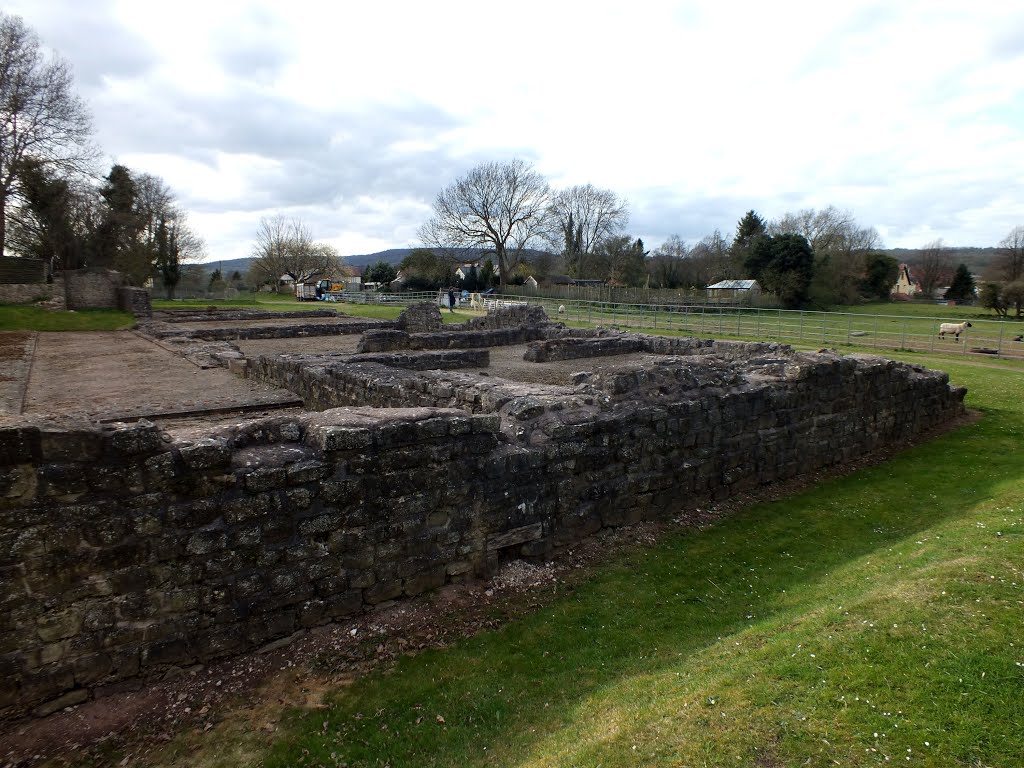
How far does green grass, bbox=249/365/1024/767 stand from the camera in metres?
3.21

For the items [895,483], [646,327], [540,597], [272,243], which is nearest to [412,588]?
[540,597]

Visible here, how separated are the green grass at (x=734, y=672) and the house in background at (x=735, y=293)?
41111 mm

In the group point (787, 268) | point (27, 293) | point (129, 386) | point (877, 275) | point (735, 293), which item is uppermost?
point (787, 268)

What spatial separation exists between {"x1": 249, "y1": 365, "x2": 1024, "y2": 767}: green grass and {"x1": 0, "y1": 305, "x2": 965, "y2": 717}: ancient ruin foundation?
0.82m

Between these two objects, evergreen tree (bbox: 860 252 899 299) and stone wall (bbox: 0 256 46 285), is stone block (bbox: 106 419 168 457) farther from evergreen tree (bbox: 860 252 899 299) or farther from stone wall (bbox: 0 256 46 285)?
evergreen tree (bbox: 860 252 899 299)

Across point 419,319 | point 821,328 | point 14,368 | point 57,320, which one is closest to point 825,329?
point 821,328

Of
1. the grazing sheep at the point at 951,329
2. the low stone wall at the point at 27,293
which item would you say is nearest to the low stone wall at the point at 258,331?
the low stone wall at the point at 27,293

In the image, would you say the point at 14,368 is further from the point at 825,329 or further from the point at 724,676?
the point at 825,329

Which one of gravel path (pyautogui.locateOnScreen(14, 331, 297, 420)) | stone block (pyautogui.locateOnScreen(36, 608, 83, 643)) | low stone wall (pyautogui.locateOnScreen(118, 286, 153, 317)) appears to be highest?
low stone wall (pyautogui.locateOnScreen(118, 286, 153, 317))

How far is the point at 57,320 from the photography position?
90.9 feet

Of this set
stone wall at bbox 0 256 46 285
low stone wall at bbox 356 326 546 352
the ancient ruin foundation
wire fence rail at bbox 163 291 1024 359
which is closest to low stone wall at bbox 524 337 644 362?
low stone wall at bbox 356 326 546 352

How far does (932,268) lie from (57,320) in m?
73.5

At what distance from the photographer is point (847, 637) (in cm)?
395

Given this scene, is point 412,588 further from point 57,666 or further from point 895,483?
point 895,483
